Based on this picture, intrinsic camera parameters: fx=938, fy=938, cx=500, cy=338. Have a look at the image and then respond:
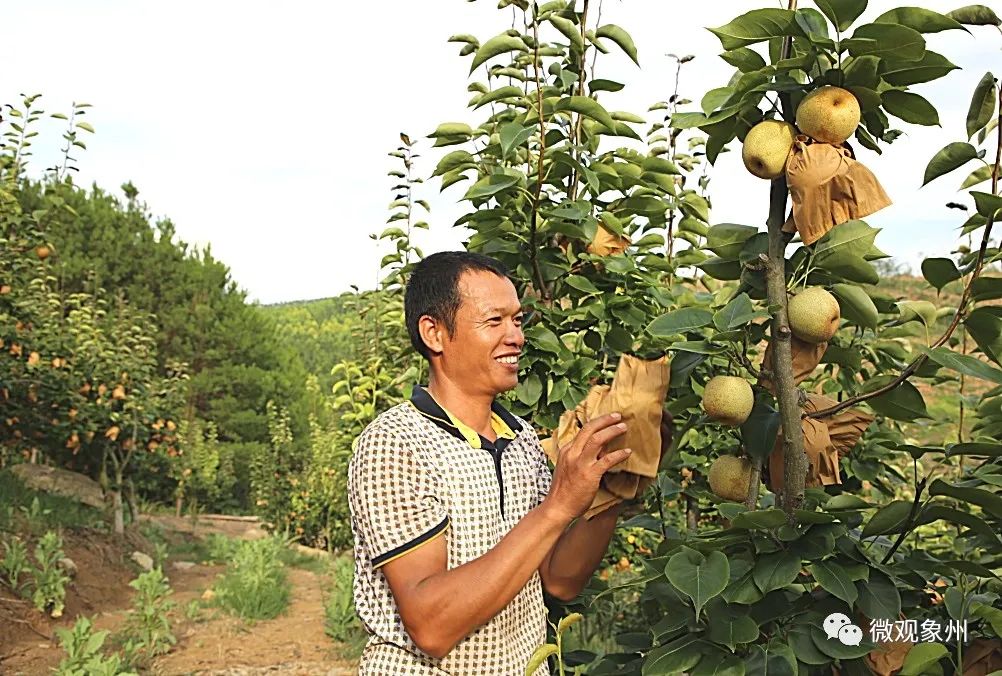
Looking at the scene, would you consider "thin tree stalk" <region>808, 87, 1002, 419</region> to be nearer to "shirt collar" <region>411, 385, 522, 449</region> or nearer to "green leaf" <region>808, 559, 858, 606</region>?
"green leaf" <region>808, 559, 858, 606</region>

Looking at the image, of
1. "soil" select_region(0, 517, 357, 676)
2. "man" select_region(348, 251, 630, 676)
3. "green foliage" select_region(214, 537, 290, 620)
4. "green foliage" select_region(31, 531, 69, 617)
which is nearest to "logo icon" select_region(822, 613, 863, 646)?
"man" select_region(348, 251, 630, 676)

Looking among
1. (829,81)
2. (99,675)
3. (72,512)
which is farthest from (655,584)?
(72,512)

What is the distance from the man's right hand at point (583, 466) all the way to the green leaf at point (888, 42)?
0.67 m

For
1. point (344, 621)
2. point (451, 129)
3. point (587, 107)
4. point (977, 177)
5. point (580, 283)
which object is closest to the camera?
point (977, 177)

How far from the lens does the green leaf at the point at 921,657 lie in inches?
57.9

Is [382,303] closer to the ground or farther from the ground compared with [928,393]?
farther from the ground

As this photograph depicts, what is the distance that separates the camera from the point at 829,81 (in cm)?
151

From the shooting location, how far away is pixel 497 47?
7.82ft

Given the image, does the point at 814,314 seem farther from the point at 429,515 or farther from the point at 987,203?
the point at 429,515

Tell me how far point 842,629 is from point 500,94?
152cm

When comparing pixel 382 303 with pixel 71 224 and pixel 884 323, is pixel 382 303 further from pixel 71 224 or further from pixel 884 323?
pixel 71 224

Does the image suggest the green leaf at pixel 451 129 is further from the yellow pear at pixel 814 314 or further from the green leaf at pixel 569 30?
the yellow pear at pixel 814 314

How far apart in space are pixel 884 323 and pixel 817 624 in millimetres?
1359

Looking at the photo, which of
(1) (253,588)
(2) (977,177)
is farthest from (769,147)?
(1) (253,588)
